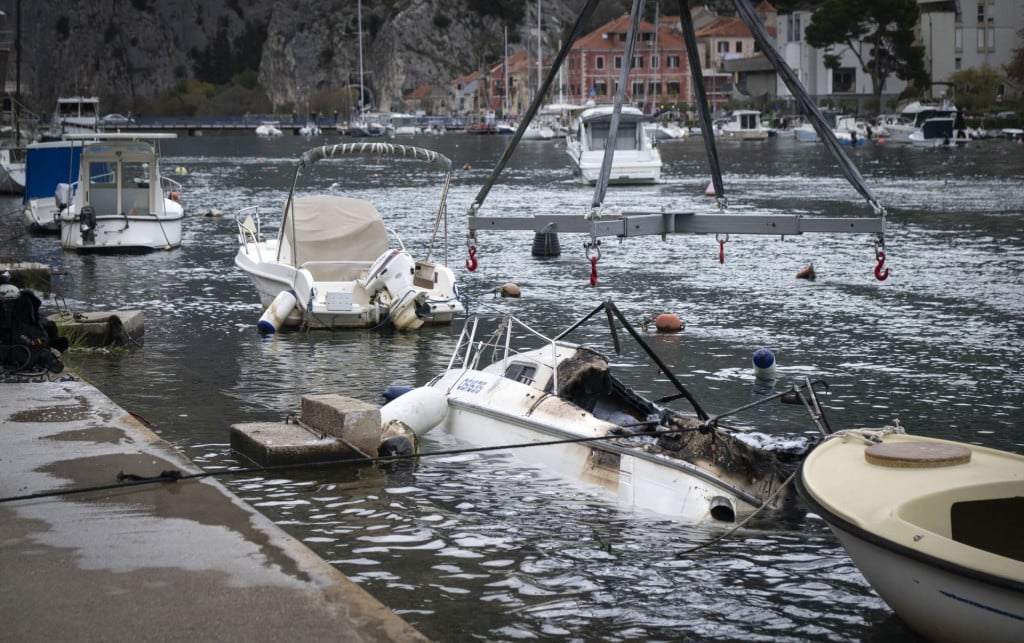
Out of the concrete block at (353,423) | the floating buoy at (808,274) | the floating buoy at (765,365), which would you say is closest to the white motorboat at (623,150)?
the floating buoy at (808,274)

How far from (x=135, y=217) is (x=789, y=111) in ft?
379

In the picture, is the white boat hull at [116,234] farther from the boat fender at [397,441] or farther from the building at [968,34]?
the building at [968,34]

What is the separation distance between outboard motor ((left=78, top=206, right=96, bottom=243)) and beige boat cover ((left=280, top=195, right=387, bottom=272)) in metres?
11.7

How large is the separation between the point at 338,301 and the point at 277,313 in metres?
1.11

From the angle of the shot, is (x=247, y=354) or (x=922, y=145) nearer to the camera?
(x=247, y=354)

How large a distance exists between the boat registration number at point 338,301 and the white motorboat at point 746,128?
10090cm

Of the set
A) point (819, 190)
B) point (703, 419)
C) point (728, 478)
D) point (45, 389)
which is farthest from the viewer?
point (819, 190)

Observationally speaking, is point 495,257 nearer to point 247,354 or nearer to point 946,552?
point 247,354

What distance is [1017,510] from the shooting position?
8555mm

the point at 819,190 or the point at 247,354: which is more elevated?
the point at 819,190

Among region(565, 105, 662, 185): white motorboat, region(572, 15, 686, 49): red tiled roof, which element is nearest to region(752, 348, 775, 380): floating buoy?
region(565, 105, 662, 185): white motorboat

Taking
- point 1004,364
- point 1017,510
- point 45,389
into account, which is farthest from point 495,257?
point 1017,510

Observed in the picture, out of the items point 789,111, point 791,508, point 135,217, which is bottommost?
point 791,508

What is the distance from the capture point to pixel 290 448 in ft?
41.9
